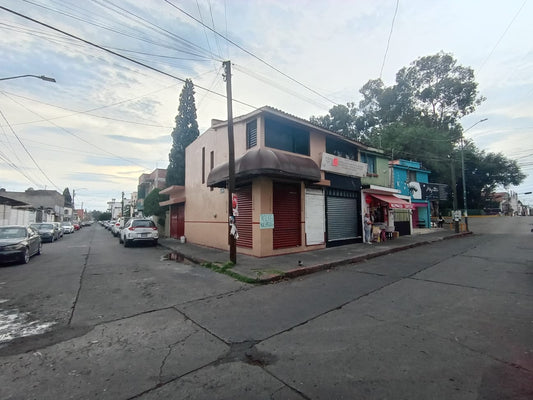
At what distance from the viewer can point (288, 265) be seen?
8758 millimetres

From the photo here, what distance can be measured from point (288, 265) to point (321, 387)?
239 inches

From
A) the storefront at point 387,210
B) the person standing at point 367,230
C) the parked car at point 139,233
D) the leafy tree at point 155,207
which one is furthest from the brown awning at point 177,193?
the storefront at point 387,210

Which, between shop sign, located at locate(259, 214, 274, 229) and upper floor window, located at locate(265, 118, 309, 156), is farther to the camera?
upper floor window, located at locate(265, 118, 309, 156)

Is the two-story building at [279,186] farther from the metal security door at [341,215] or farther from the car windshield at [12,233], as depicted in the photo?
the car windshield at [12,233]

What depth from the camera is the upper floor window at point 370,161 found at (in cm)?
1714

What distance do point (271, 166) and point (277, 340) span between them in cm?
629

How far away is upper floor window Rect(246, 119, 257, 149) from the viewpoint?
11.2m

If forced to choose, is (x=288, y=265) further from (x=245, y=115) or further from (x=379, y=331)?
(x=245, y=115)

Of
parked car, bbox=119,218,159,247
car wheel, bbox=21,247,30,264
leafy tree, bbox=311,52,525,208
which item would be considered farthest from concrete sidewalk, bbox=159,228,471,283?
leafy tree, bbox=311,52,525,208

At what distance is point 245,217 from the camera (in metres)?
11.4

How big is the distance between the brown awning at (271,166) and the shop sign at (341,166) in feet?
6.03

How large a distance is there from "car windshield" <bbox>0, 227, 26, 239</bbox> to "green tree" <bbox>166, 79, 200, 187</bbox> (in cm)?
1404

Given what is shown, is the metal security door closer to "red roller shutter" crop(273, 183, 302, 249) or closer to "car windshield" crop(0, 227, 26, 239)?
"red roller shutter" crop(273, 183, 302, 249)

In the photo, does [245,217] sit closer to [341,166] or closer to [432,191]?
[341,166]
